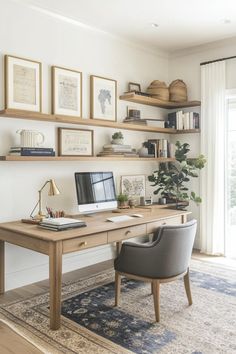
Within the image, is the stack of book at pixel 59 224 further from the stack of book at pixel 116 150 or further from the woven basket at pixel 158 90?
the woven basket at pixel 158 90

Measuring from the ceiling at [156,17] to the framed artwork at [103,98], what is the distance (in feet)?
1.92

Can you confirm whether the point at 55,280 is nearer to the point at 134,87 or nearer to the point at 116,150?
the point at 116,150

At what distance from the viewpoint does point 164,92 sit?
465cm

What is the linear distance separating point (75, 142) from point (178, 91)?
5.71 ft

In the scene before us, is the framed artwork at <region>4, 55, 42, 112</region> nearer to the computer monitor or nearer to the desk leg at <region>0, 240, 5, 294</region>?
the computer monitor

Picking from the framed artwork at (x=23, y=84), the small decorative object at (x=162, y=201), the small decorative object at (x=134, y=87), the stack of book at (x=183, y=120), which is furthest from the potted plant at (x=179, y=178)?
the framed artwork at (x=23, y=84)

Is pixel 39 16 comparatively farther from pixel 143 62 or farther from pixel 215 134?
pixel 215 134

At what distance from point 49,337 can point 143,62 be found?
138 inches

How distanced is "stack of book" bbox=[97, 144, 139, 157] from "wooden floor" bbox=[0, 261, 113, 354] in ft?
4.14

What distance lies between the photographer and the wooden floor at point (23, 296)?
64.4 inches

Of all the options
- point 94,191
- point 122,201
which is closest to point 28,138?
point 94,191

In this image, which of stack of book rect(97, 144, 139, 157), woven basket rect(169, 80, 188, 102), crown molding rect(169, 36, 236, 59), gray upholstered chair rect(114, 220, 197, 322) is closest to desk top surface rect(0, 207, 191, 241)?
gray upholstered chair rect(114, 220, 197, 322)

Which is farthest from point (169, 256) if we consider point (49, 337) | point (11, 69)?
point (11, 69)

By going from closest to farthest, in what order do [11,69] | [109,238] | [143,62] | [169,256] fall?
1. [169,256]
2. [109,238]
3. [11,69]
4. [143,62]
